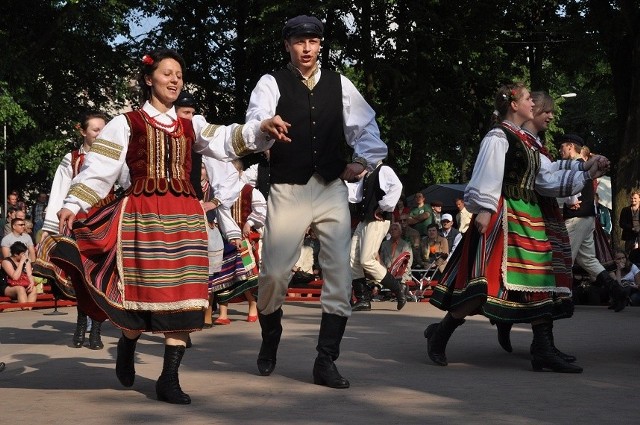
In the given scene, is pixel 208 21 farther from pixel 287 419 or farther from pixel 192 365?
pixel 287 419

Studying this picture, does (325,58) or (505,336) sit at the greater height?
(325,58)

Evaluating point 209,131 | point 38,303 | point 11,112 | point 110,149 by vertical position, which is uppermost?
point 11,112

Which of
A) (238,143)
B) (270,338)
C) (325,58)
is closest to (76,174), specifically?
(270,338)

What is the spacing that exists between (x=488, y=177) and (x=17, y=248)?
351 inches

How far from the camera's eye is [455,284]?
781 cm

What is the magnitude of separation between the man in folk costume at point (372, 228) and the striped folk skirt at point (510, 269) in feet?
18.2

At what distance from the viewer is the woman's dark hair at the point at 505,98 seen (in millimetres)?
7961

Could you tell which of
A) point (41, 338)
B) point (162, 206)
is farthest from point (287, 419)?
point (41, 338)

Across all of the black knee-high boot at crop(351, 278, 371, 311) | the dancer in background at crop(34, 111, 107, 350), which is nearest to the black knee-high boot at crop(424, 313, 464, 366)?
the dancer in background at crop(34, 111, 107, 350)

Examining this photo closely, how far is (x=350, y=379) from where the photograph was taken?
7109 mm

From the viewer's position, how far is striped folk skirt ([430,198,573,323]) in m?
7.61

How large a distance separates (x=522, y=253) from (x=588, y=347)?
1.72 meters

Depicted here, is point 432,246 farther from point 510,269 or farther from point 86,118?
point 510,269

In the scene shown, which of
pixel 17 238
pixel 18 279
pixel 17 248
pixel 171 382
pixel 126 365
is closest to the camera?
pixel 171 382
